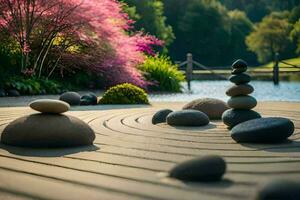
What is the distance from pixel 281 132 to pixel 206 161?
5.04 ft

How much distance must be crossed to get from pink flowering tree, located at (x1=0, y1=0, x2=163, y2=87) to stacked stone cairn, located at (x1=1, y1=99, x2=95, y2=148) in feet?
28.6

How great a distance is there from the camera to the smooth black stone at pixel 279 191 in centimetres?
219

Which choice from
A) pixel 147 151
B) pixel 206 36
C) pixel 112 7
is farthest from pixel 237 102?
pixel 206 36

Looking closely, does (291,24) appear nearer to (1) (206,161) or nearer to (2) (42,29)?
(2) (42,29)

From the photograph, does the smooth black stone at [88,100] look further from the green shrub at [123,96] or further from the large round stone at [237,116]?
the large round stone at [237,116]

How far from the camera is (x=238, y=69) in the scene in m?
5.34

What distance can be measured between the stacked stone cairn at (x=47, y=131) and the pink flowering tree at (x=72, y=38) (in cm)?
871

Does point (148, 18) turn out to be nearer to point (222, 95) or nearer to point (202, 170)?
point (222, 95)

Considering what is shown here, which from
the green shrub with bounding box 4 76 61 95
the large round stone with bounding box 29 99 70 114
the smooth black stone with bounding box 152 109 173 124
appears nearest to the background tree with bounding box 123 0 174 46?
the green shrub with bounding box 4 76 61 95

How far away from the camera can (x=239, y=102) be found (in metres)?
5.12

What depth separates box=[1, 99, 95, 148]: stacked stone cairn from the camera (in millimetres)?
3922

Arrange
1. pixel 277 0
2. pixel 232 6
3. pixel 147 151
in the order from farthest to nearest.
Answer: pixel 232 6 → pixel 277 0 → pixel 147 151

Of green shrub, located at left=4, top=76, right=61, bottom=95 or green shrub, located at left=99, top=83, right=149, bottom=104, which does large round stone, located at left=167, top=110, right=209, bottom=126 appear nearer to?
green shrub, located at left=99, top=83, right=149, bottom=104

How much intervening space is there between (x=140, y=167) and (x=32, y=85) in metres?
9.54
